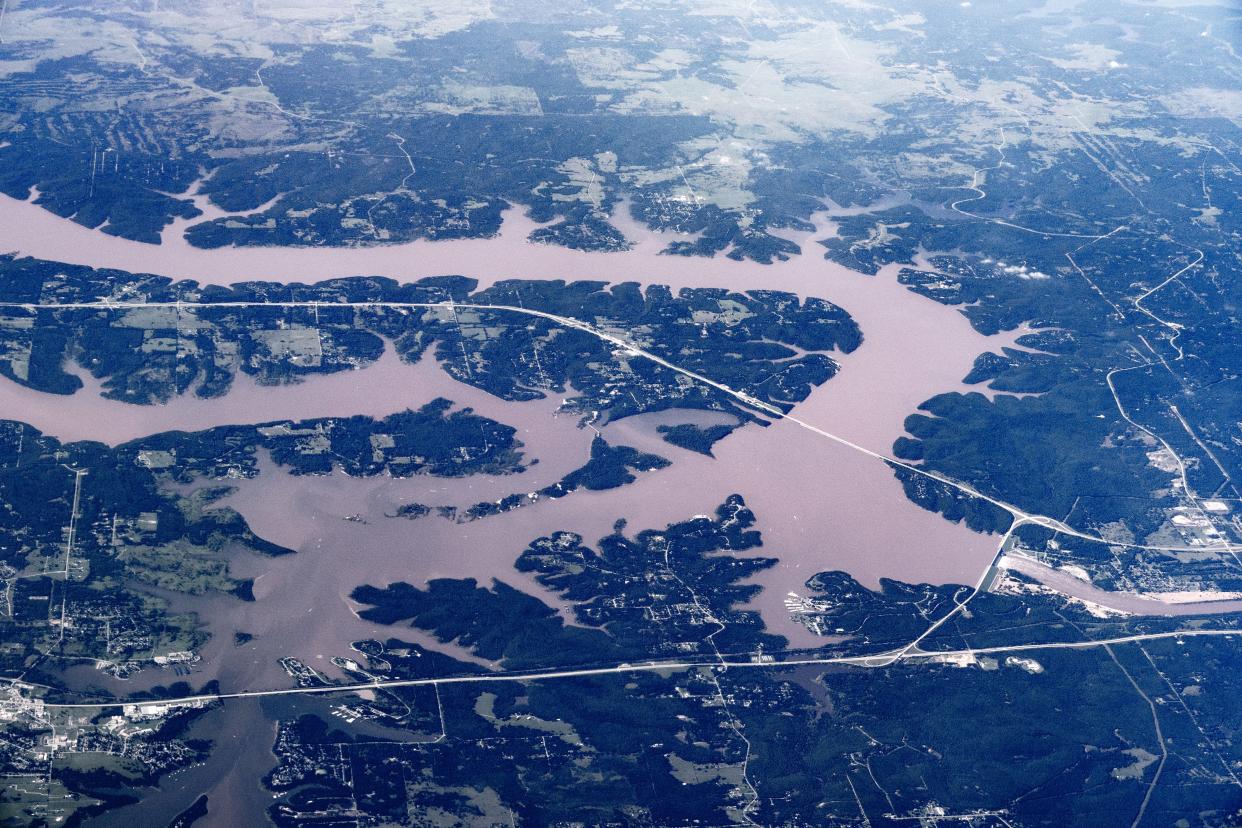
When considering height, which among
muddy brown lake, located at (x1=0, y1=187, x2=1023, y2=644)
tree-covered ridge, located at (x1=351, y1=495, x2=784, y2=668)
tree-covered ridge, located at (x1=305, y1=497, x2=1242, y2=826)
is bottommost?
tree-covered ridge, located at (x1=305, y1=497, x2=1242, y2=826)

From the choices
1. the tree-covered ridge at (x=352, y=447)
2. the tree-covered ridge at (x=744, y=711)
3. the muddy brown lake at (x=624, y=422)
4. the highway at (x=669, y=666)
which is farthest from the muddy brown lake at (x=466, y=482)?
the tree-covered ridge at (x=744, y=711)

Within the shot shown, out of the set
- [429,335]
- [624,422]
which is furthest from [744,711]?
[429,335]

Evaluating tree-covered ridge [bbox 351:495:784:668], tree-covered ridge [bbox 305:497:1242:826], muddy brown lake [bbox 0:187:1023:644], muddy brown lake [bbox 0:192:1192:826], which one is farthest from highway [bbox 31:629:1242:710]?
muddy brown lake [bbox 0:187:1023:644]

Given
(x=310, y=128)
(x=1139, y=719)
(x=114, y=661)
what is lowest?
(x=1139, y=719)

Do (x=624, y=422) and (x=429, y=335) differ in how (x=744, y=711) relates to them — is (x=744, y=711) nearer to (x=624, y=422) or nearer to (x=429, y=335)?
(x=624, y=422)

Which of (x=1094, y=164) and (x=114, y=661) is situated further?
(x=1094, y=164)

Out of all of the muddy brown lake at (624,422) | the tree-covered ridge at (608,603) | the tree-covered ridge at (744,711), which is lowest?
the tree-covered ridge at (744,711)

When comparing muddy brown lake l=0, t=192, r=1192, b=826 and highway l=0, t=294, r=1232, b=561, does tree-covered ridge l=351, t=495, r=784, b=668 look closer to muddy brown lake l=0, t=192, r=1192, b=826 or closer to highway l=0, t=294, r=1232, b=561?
muddy brown lake l=0, t=192, r=1192, b=826

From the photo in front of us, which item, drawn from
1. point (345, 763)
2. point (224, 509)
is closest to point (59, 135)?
point (224, 509)

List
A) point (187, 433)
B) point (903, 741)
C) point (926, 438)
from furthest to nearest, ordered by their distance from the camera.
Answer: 1. point (926, 438)
2. point (187, 433)
3. point (903, 741)

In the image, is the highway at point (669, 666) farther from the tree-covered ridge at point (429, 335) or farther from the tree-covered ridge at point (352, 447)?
the tree-covered ridge at point (429, 335)

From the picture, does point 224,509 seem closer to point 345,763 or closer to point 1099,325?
point 345,763
